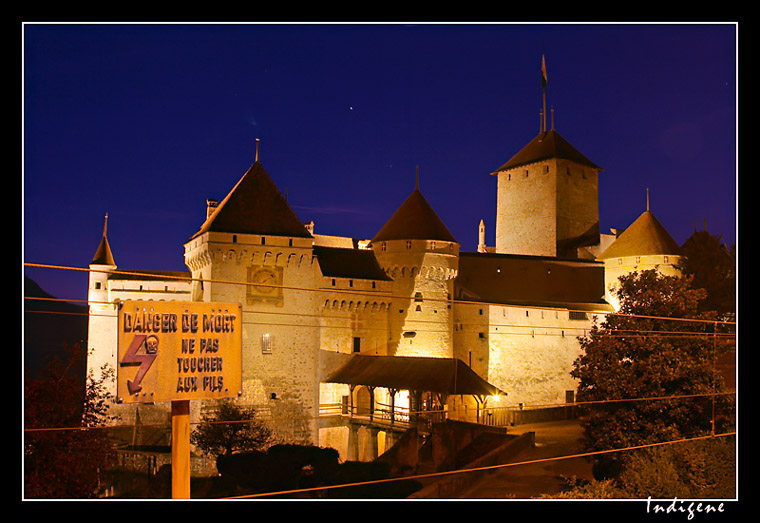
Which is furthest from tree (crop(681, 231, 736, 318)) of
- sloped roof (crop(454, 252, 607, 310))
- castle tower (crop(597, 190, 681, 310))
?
sloped roof (crop(454, 252, 607, 310))

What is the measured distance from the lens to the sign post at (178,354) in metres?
9.88

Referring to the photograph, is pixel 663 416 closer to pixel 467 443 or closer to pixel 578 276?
pixel 467 443

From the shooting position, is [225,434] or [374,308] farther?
[374,308]

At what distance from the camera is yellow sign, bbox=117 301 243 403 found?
32.4ft

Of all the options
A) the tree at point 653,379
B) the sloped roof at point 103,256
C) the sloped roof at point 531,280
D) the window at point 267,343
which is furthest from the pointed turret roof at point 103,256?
the tree at point 653,379

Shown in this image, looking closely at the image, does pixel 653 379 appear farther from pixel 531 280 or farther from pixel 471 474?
pixel 531 280

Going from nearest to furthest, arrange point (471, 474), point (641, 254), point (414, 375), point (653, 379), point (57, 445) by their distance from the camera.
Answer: point (57, 445) < point (653, 379) < point (471, 474) < point (414, 375) < point (641, 254)

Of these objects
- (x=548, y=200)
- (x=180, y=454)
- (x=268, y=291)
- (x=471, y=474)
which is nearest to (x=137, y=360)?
(x=180, y=454)

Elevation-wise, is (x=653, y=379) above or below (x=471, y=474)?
above

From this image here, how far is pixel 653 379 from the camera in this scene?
68.9 feet

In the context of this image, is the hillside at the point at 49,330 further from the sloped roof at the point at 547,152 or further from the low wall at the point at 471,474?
the low wall at the point at 471,474

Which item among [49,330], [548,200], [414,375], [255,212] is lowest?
[414,375]

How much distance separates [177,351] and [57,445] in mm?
11431
